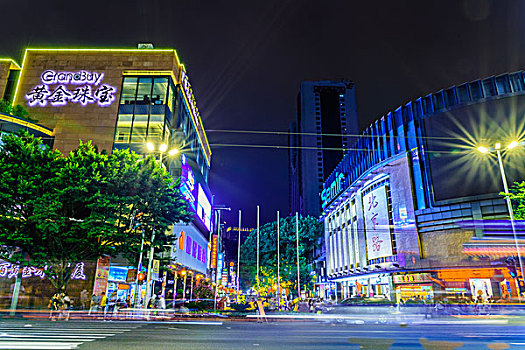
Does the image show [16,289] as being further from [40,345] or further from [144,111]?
[40,345]

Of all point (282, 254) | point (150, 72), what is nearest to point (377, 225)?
point (282, 254)

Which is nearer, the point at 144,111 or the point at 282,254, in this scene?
the point at 144,111

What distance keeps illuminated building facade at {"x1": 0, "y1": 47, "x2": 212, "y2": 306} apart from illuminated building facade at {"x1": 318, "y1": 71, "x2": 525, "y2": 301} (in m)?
24.6

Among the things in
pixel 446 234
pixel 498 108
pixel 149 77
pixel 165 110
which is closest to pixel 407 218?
pixel 446 234

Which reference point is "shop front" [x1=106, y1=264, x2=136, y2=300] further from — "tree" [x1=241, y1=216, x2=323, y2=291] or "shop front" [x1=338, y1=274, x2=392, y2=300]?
"shop front" [x1=338, y1=274, x2=392, y2=300]

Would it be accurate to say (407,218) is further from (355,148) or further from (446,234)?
(355,148)

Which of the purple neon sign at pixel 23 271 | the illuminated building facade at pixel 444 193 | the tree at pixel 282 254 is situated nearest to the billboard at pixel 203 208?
the tree at pixel 282 254

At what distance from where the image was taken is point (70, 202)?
20938mm

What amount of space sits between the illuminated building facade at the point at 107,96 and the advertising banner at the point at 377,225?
23.5 metres

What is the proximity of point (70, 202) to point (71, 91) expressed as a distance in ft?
84.0

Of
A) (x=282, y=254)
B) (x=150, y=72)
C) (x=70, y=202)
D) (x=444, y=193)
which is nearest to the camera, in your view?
(x=70, y=202)

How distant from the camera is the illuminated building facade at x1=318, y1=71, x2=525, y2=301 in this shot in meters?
33.9

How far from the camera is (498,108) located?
3544cm

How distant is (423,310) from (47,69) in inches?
1865
